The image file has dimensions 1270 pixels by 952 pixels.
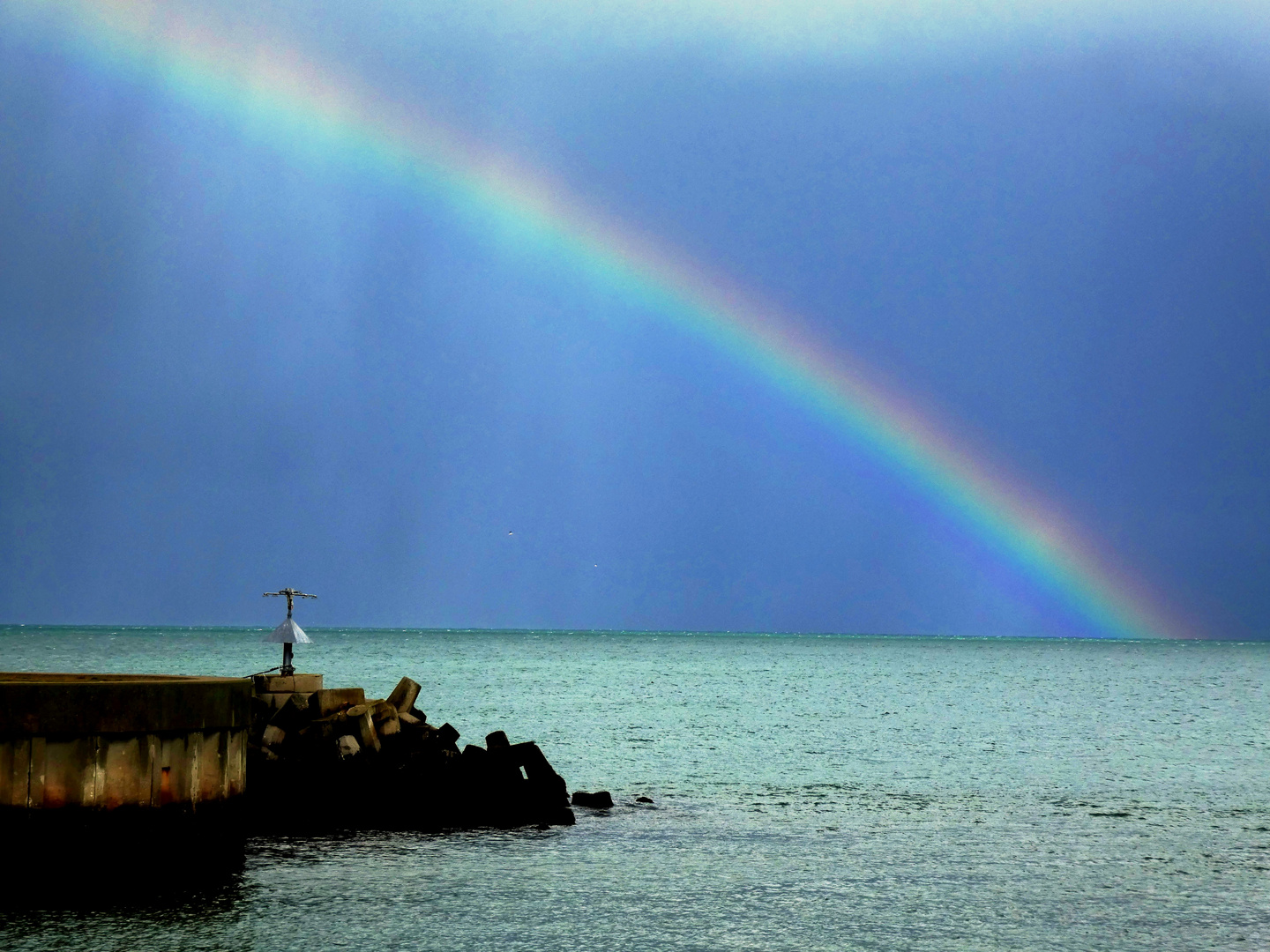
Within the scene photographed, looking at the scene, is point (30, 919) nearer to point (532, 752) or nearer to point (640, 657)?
point (532, 752)

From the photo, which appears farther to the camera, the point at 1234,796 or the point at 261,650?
the point at 261,650

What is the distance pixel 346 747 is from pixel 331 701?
1.62 metres

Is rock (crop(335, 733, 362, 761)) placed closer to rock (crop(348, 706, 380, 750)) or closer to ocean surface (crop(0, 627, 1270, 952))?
rock (crop(348, 706, 380, 750))

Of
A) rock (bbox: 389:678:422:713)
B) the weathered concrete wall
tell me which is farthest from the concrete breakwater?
rock (bbox: 389:678:422:713)

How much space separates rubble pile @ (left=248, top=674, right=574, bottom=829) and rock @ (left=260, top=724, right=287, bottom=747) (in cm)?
2

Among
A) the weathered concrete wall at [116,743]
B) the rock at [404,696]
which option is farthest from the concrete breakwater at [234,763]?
the rock at [404,696]

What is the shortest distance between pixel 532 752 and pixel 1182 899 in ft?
39.6

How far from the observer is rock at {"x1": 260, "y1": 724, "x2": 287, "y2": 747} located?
24.6 meters

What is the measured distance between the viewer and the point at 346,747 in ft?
81.5

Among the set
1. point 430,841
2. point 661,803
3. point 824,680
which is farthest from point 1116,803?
point 824,680

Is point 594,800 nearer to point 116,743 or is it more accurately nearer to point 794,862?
point 794,862

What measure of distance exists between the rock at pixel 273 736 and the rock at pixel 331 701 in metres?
1.01

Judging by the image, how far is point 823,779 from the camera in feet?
123

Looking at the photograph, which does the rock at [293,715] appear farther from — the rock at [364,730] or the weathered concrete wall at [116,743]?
the weathered concrete wall at [116,743]
